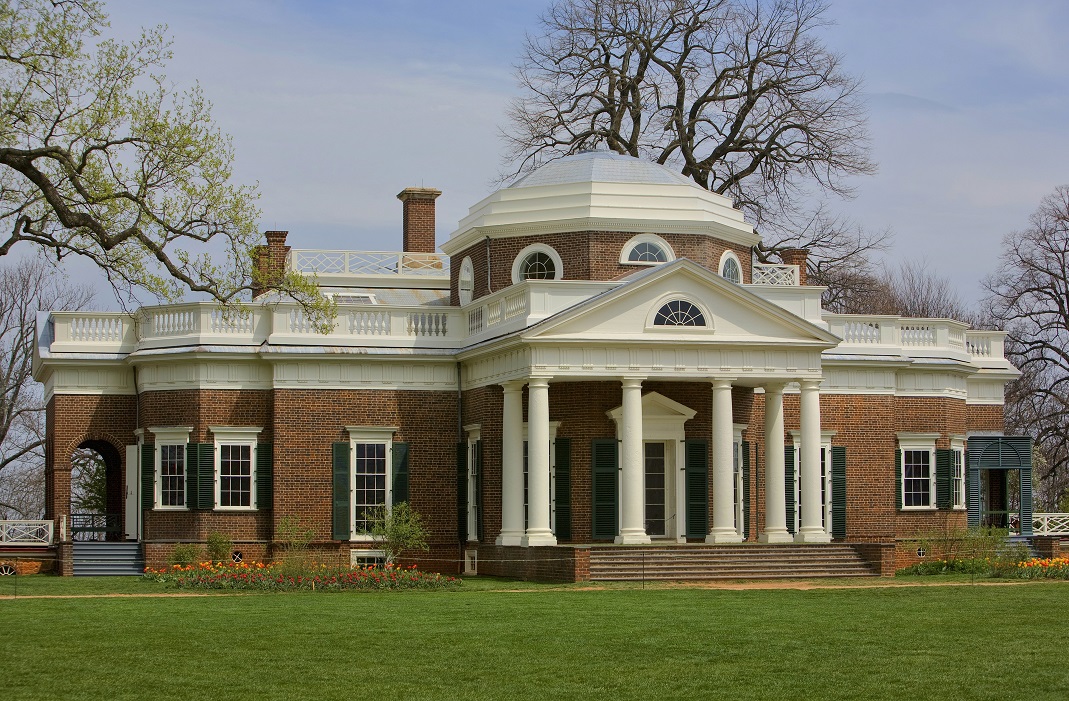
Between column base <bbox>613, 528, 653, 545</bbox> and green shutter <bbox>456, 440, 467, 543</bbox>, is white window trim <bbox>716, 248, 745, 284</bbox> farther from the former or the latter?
column base <bbox>613, 528, 653, 545</bbox>

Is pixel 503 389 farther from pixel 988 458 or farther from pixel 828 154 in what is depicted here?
pixel 828 154

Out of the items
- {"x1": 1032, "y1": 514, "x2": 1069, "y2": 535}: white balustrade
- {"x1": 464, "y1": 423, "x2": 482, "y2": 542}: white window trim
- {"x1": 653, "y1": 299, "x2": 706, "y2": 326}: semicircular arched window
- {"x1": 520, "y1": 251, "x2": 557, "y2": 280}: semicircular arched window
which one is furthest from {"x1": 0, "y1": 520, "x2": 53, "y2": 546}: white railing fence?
{"x1": 1032, "y1": 514, "x2": 1069, "y2": 535}: white balustrade

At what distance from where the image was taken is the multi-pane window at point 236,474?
38.1 meters

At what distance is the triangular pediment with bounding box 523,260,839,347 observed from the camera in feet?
113

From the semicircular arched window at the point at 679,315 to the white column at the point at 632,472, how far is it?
1517mm

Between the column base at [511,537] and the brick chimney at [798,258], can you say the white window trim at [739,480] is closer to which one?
the column base at [511,537]

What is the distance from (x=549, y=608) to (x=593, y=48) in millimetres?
30753

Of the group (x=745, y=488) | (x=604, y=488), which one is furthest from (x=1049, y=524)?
(x=604, y=488)

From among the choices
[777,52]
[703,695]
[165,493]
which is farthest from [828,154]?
[703,695]

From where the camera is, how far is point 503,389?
3659 centimetres

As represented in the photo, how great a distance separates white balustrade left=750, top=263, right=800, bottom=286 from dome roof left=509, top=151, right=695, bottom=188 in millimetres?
4268

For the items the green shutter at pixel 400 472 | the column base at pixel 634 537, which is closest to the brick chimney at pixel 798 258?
the green shutter at pixel 400 472

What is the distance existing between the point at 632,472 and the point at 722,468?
7.09 ft

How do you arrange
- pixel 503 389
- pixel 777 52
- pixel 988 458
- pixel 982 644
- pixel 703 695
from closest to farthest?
pixel 703 695 < pixel 982 644 < pixel 503 389 < pixel 988 458 < pixel 777 52
